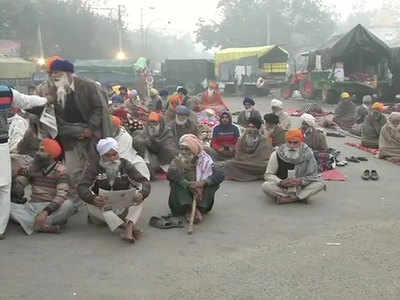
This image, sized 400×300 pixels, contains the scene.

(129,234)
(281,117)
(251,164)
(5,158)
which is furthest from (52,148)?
(281,117)

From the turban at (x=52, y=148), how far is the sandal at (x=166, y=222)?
3.79 feet

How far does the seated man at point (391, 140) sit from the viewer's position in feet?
29.1

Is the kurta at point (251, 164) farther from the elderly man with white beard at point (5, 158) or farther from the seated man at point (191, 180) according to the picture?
the elderly man with white beard at point (5, 158)

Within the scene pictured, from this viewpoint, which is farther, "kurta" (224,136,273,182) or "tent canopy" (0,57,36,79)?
"tent canopy" (0,57,36,79)

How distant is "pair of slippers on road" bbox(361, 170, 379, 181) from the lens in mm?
7586

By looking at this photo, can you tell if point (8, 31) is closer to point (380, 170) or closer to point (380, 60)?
point (380, 60)

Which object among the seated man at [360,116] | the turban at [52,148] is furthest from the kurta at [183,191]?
the seated man at [360,116]

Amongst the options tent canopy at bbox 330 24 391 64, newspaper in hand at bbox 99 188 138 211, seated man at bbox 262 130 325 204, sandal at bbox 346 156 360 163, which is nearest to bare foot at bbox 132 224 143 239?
newspaper in hand at bbox 99 188 138 211

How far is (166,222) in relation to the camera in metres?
5.43

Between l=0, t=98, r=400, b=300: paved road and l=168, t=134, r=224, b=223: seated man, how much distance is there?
236 millimetres

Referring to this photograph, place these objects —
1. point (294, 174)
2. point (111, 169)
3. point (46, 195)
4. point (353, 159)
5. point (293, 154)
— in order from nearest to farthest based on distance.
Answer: point (111, 169), point (46, 195), point (293, 154), point (294, 174), point (353, 159)

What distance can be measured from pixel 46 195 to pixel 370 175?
458 centimetres

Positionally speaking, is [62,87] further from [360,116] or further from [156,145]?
[360,116]

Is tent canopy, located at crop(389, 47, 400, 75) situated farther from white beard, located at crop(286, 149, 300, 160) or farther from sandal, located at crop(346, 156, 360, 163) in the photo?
white beard, located at crop(286, 149, 300, 160)
